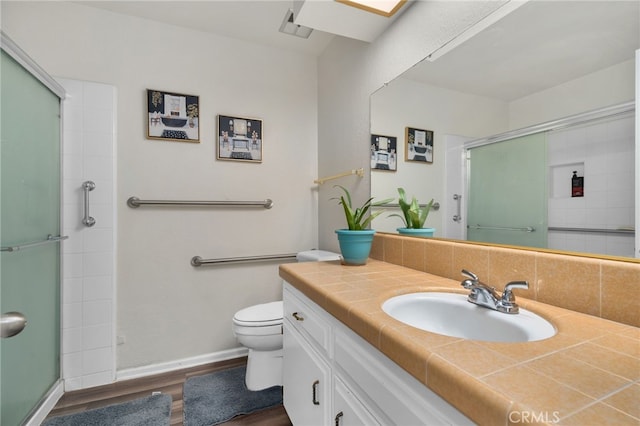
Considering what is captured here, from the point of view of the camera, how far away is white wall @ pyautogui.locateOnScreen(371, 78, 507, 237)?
1.08 metres

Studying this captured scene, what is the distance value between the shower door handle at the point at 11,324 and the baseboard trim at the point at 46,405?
155 centimetres

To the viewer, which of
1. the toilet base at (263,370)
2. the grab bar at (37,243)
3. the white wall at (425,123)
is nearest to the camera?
the white wall at (425,123)

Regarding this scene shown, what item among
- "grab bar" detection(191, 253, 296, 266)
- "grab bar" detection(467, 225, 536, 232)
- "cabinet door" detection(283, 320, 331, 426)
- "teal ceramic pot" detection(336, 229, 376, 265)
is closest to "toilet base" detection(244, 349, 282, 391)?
"cabinet door" detection(283, 320, 331, 426)

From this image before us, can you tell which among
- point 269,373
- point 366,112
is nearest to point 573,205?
point 366,112

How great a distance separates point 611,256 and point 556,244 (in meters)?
0.12

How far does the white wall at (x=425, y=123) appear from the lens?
1079mm

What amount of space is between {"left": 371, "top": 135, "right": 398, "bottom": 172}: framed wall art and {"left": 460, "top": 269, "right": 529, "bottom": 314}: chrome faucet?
0.80 meters

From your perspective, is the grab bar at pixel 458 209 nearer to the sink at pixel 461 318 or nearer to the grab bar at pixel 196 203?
the sink at pixel 461 318

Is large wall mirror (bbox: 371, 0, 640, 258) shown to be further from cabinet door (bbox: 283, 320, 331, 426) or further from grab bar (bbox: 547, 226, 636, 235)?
cabinet door (bbox: 283, 320, 331, 426)

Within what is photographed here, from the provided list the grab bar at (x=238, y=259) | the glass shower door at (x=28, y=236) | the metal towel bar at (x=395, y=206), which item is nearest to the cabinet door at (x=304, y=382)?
the metal towel bar at (x=395, y=206)

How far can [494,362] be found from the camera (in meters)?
0.50

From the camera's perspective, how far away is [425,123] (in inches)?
51.8

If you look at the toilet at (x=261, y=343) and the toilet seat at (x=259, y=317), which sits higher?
the toilet seat at (x=259, y=317)

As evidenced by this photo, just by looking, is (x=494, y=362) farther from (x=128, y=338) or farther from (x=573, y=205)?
(x=128, y=338)
